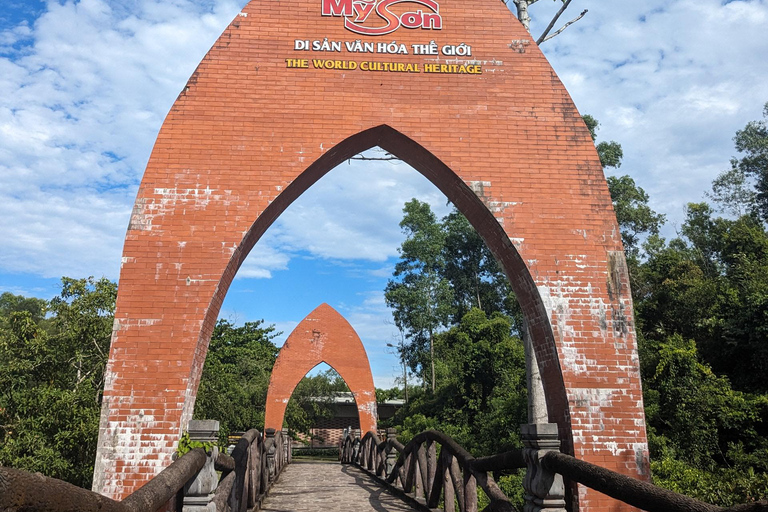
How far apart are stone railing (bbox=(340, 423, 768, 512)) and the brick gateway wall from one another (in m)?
1.31

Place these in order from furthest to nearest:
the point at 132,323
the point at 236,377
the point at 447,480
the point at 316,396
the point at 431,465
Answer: the point at 316,396, the point at 236,377, the point at 431,465, the point at 132,323, the point at 447,480

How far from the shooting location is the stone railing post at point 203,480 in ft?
12.2

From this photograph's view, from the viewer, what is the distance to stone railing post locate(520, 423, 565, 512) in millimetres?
4008

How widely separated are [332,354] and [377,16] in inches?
560

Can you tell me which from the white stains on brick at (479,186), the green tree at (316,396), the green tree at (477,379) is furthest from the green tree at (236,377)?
the white stains on brick at (479,186)

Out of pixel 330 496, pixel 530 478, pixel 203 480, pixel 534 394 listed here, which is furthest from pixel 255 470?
pixel 534 394

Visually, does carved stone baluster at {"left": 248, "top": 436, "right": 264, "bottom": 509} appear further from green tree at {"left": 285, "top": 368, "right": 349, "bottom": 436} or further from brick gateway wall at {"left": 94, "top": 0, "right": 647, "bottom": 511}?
green tree at {"left": 285, "top": 368, "right": 349, "bottom": 436}

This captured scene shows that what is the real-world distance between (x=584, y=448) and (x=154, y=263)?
5005 mm

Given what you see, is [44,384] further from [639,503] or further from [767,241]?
[767,241]

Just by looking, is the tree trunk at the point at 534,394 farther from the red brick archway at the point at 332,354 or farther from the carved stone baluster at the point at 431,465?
the red brick archway at the point at 332,354

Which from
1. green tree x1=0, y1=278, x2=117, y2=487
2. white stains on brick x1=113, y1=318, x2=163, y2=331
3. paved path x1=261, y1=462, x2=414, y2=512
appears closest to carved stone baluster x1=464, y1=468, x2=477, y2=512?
paved path x1=261, y1=462, x2=414, y2=512

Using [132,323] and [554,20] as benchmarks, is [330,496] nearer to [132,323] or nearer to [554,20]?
[132,323]

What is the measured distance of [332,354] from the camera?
19969 mm

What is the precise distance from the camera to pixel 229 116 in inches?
274
